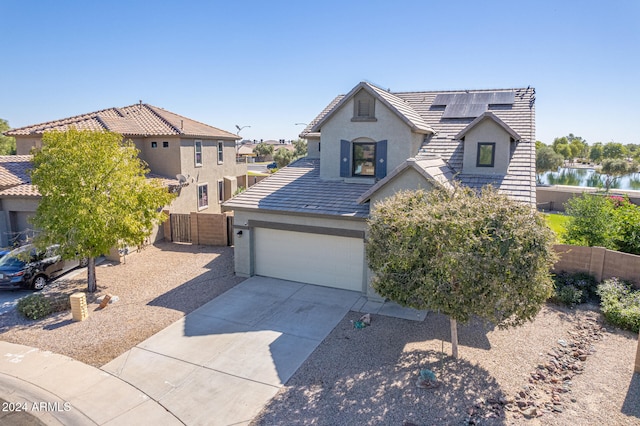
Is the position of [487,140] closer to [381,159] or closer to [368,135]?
[381,159]

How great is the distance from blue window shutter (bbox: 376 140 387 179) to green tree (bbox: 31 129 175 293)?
30.1 ft

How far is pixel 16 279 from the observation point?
14297mm

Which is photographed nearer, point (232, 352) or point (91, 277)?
point (232, 352)

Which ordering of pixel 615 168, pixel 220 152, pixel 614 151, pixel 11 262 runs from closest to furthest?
pixel 11 262 → pixel 220 152 → pixel 615 168 → pixel 614 151

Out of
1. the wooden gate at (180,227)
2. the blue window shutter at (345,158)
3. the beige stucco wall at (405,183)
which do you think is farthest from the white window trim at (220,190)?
the beige stucco wall at (405,183)

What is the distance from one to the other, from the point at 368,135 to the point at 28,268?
44.8 feet

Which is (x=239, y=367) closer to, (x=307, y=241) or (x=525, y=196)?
Answer: (x=307, y=241)

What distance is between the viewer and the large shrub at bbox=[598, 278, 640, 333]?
37.0 feet

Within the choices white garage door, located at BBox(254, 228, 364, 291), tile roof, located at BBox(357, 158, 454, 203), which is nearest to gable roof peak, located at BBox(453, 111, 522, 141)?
tile roof, located at BBox(357, 158, 454, 203)

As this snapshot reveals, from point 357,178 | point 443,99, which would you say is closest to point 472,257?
point 357,178

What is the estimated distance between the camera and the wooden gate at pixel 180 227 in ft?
71.2

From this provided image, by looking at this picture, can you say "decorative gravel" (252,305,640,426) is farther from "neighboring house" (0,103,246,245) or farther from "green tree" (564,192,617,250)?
"neighboring house" (0,103,246,245)

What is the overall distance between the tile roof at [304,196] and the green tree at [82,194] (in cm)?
386

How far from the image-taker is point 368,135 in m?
16.5
